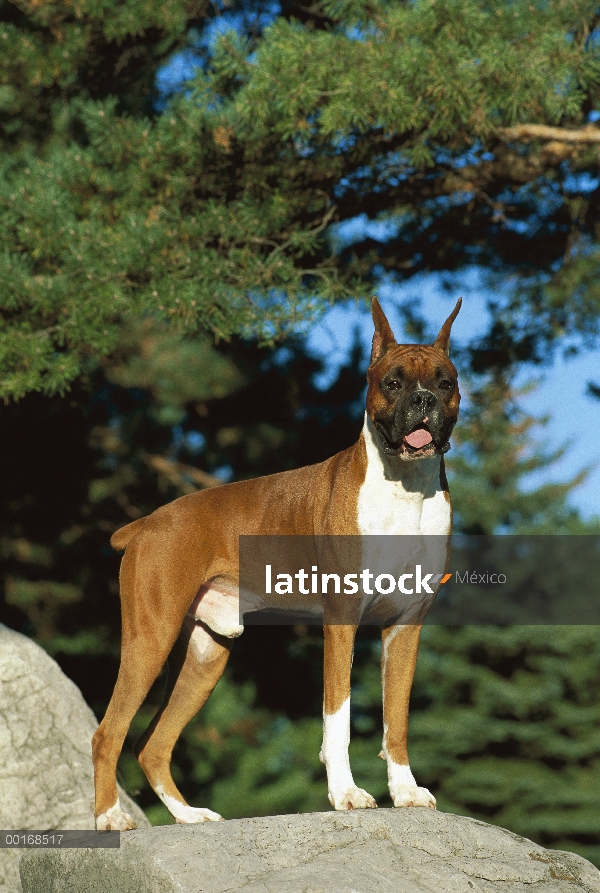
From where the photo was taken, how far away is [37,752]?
5715 millimetres

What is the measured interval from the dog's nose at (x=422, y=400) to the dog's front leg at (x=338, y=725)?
3.18ft

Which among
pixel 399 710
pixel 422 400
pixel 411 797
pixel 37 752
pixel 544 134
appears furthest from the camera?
pixel 544 134

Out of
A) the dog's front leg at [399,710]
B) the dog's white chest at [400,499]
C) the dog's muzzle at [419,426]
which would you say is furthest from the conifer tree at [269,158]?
the dog's front leg at [399,710]

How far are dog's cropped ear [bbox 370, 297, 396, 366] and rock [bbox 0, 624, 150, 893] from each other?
2.75 m

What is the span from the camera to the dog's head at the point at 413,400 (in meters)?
4.12

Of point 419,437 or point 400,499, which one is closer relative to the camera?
point 419,437

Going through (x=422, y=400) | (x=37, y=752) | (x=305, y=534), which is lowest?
(x=37, y=752)

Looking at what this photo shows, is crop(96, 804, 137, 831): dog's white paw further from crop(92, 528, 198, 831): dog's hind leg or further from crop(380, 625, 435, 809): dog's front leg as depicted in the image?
crop(380, 625, 435, 809): dog's front leg

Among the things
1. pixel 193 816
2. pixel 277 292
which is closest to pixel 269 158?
pixel 277 292

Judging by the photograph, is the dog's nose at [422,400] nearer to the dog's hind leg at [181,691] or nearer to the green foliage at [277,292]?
the dog's hind leg at [181,691]

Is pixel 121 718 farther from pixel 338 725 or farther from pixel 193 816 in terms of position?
pixel 338 725

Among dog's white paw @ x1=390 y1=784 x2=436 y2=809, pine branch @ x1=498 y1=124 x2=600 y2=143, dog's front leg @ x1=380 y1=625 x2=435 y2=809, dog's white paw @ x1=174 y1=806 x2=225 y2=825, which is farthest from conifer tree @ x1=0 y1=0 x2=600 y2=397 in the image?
dog's white paw @ x1=390 y1=784 x2=436 y2=809

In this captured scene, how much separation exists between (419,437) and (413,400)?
15 centimetres

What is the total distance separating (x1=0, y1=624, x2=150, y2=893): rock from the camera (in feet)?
18.3
